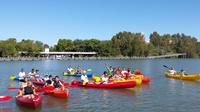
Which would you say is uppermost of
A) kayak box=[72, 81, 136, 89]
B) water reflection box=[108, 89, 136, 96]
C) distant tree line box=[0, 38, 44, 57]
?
distant tree line box=[0, 38, 44, 57]

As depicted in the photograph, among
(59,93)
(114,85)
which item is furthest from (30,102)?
(114,85)

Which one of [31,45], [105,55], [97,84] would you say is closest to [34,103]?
[97,84]

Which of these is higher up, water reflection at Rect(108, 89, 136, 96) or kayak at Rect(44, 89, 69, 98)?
kayak at Rect(44, 89, 69, 98)

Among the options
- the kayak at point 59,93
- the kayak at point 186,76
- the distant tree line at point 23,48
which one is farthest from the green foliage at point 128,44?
the kayak at point 59,93

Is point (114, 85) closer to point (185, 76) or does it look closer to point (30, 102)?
point (30, 102)

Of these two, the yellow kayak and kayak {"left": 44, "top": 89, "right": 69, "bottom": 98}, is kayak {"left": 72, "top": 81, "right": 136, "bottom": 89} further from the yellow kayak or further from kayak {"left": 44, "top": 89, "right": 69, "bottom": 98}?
the yellow kayak

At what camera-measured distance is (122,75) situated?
37.8 metres

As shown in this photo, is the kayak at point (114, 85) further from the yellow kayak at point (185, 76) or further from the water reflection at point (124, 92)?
the yellow kayak at point (185, 76)

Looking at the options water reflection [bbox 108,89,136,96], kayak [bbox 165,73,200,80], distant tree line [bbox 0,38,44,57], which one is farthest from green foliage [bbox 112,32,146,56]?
water reflection [bbox 108,89,136,96]

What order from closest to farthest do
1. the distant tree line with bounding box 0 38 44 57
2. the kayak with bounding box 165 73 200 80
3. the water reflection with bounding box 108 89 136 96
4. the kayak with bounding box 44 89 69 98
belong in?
the kayak with bounding box 44 89 69 98, the water reflection with bounding box 108 89 136 96, the kayak with bounding box 165 73 200 80, the distant tree line with bounding box 0 38 44 57

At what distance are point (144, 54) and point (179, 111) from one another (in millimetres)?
166375

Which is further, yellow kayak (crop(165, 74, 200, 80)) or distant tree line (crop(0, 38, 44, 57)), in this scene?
distant tree line (crop(0, 38, 44, 57))

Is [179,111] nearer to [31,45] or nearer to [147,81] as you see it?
[147,81]

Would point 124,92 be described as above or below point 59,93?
below
